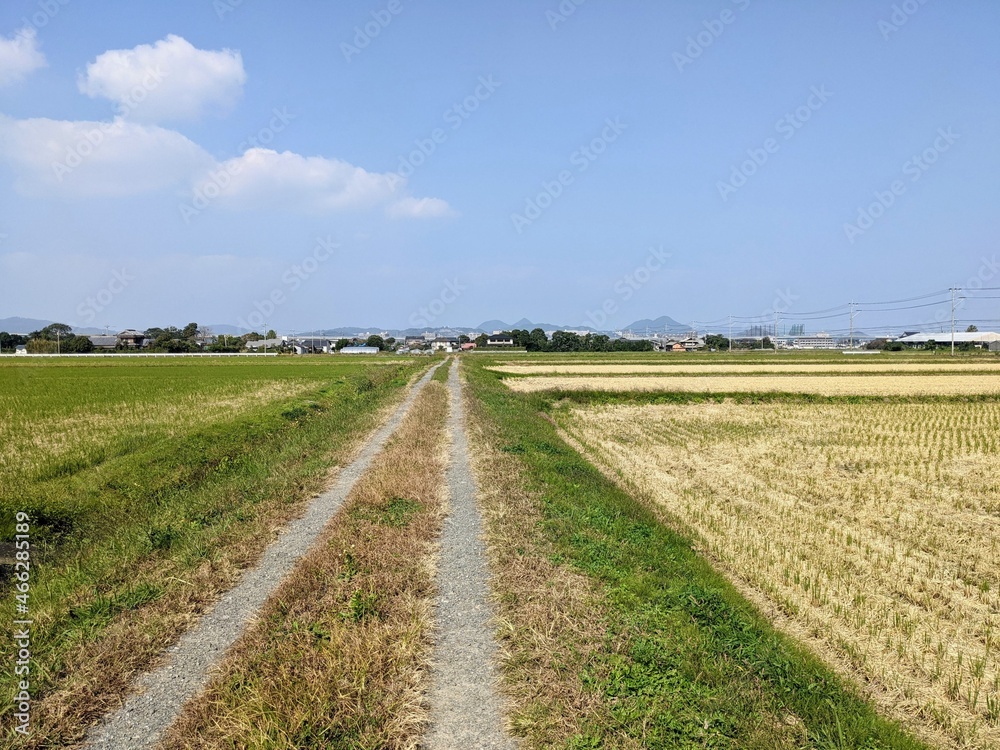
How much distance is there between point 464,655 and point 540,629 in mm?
785

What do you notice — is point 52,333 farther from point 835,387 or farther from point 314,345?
point 835,387

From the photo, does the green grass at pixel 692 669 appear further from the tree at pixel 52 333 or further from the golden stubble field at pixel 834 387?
the tree at pixel 52 333

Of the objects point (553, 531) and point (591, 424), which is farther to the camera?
point (591, 424)

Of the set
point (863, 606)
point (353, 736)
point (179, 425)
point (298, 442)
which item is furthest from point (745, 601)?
point (179, 425)

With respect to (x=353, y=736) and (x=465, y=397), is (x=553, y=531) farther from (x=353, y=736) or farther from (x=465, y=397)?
(x=465, y=397)

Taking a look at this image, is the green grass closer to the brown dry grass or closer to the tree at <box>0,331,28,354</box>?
the brown dry grass

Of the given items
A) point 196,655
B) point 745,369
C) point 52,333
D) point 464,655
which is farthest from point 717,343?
point 196,655

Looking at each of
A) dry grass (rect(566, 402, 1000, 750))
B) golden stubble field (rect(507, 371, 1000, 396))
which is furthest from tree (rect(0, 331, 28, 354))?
dry grass (rect(566, 402, 1000, 750))

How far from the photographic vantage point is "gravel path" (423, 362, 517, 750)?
4.01 meters

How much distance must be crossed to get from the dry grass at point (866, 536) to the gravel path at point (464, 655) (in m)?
3.38

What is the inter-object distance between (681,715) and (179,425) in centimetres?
1941

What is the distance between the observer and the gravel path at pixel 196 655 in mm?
4059

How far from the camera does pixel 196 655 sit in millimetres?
5062

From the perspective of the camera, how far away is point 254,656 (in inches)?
189
